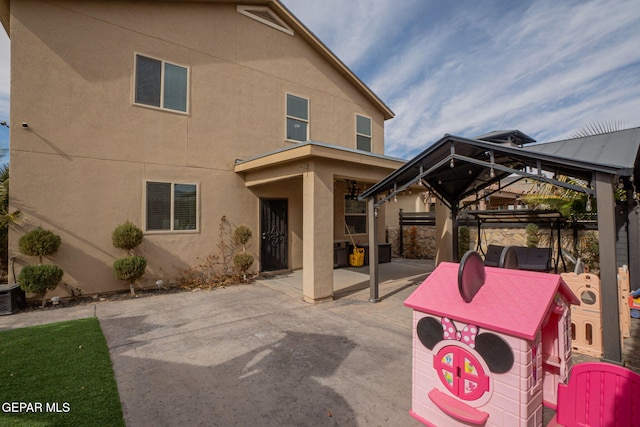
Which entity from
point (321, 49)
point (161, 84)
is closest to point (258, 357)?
point (161, 84)

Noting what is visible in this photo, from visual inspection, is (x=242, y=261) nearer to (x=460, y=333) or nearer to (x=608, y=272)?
(x=460, y=333)

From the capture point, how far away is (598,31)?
764 centimetres

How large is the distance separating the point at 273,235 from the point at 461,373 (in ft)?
25.1

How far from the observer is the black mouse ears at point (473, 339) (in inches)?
79.8

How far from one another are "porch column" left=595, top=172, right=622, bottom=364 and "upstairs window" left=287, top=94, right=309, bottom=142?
8.15 metres

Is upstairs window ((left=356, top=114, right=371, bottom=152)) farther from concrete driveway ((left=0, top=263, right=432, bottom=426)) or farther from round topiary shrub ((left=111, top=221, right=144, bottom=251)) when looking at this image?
round topiary shrub ((left=111, top=221, right=144, bottom=251))

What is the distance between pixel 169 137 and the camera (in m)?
7.70

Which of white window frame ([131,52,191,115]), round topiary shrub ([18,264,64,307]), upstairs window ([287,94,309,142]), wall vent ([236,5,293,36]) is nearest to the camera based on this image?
round topiary shrub ([18,264,64,307])

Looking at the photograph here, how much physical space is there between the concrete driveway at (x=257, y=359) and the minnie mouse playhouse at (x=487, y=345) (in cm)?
64

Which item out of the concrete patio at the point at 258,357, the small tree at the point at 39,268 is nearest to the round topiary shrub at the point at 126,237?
the small tree at the point at 39,268

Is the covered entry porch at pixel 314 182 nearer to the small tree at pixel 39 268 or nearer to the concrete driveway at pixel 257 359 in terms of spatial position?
the concrete driveway at pixel 257 359

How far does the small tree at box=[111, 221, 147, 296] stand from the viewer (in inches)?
260

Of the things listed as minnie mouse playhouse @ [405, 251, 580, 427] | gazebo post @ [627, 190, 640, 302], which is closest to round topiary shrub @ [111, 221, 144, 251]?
minnie mouse playhouse @ [405, 251, 580, 427]

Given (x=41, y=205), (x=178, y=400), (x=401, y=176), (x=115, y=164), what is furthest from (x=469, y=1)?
(x=41, y=205)
